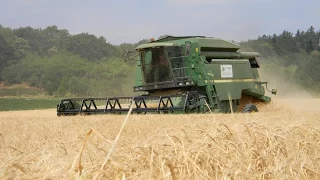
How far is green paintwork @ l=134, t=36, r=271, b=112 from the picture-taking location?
592 inches

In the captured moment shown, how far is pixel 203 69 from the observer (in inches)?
591

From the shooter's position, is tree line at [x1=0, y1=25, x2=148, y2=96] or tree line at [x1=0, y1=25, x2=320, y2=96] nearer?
tree line at [x1=0, y1=25, x2=320, y2=96]

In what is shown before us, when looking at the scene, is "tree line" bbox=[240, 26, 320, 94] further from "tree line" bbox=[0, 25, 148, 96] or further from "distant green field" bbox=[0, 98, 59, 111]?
"distant green field" bbox=[0, 98, 59, 111]

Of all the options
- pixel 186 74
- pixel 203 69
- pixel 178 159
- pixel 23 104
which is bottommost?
pixel 23 104

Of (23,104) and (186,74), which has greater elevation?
(186,74)

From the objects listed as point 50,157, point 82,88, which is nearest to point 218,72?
point 50,157

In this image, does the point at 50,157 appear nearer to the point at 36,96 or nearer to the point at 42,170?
the point at 42,170

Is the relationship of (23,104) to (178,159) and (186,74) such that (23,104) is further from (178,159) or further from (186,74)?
(178,159)

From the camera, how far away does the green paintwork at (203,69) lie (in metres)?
15.0

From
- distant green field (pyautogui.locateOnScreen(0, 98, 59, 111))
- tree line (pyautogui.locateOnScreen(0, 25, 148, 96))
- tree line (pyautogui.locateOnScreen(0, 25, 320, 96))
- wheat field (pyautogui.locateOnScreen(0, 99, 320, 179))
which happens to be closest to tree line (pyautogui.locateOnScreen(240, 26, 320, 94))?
tree line (pyautogui.locateOnScreen(0, 25, 320, 96))

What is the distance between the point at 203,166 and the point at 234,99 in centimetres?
1327

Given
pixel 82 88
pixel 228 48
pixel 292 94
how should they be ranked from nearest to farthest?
pixel 228 48
pixel 292 94
pixel 82 88

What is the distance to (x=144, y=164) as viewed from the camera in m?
2.59

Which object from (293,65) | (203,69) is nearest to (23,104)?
(293,65)
